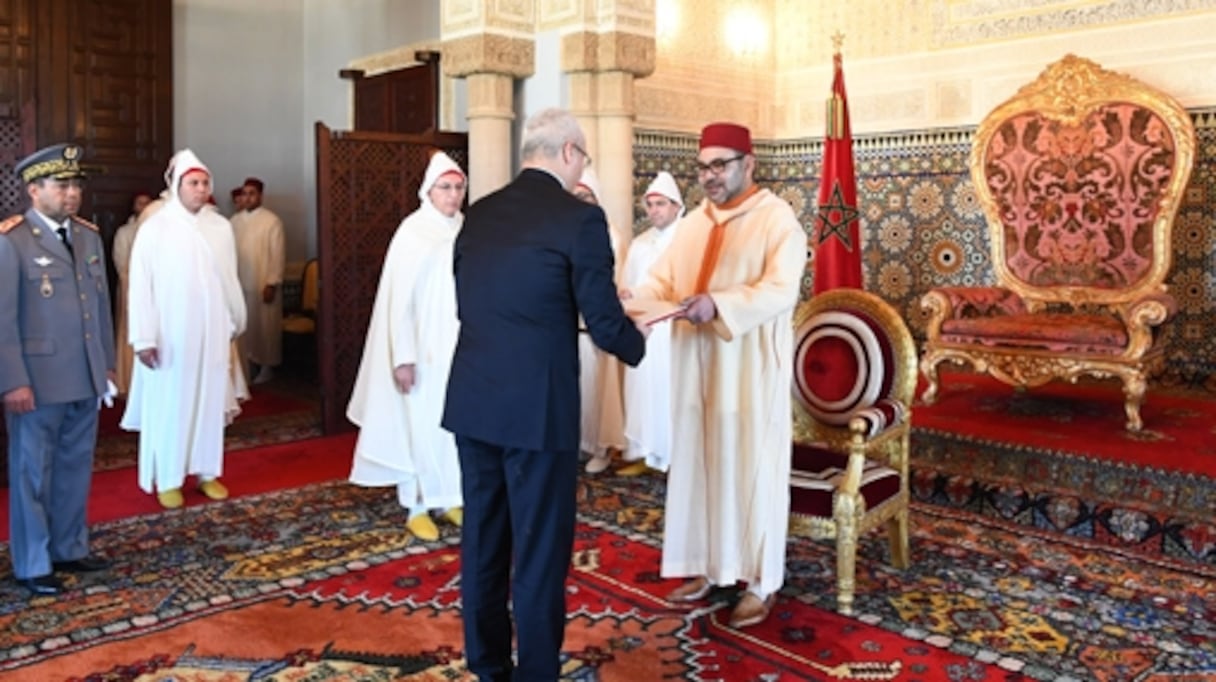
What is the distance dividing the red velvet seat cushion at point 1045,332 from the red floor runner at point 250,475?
3364 millimetres

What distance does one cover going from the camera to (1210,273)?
6.06 m

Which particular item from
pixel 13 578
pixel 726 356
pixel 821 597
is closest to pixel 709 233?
pixel 726 356

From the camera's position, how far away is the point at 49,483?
11.9 feet

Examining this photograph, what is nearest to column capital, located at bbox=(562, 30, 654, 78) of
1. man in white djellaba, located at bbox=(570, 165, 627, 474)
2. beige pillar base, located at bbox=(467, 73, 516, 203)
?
beige pillar base, located at bbox=(467, 73, 516, 203)

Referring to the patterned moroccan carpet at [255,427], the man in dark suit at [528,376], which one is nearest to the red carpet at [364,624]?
the man in dark suit at [528,376]

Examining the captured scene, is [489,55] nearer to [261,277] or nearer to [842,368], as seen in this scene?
[261,277]

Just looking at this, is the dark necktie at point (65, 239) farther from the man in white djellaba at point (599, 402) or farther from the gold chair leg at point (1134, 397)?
the gold chair leg at point (1134, 397)

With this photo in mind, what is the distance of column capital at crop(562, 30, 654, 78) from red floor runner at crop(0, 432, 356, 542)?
2.56m

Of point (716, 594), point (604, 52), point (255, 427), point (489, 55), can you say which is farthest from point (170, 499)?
point (604, 52)

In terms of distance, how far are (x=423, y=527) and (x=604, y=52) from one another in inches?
123

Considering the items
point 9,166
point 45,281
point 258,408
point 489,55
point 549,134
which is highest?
point 489,55

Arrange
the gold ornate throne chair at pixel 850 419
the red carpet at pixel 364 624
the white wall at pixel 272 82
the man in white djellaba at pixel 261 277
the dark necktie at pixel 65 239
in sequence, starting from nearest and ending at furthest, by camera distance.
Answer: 1. the red carpet at pixel 364 624
2. the gold ornate throne chair at pixel 850 419
3. the dark necktie at pixel 65 239
4. the man in white djellaba at pixel 261 277
5. the white wall at pixel 272 82

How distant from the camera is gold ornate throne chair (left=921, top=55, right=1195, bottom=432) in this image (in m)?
5.38

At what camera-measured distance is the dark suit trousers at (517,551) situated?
2.46m
